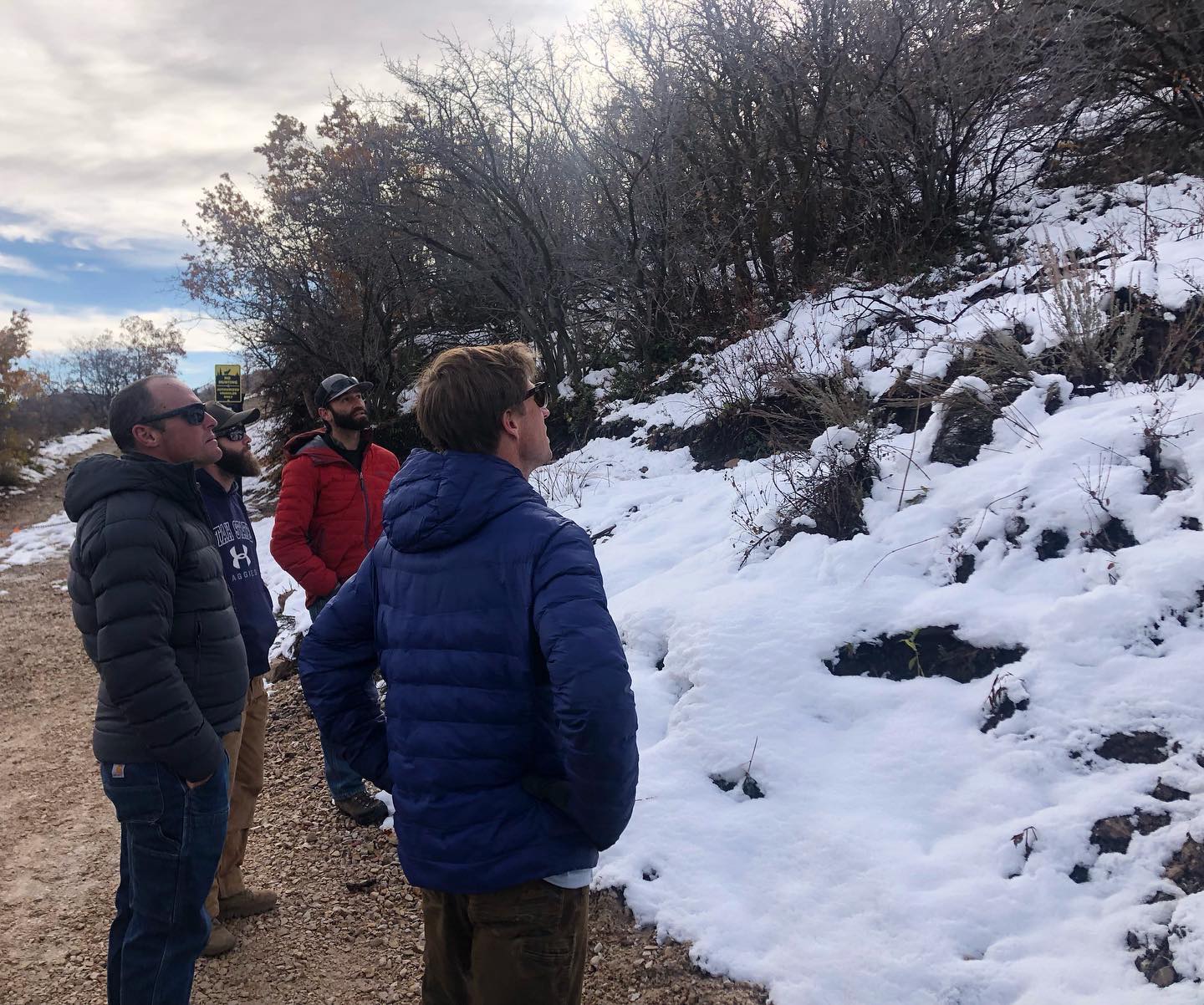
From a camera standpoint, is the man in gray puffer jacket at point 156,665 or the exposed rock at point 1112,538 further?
the exposed rock at point 1112,538

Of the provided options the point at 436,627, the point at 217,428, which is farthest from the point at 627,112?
the point at 436,627

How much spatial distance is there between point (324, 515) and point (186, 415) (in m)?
1.66

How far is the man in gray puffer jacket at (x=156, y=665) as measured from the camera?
7.17 ft

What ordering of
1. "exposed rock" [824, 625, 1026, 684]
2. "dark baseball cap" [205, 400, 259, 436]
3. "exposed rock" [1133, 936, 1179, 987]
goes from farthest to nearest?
"exposed rock" [824, 625, 1026, 684]
"dark baseball cap" [205, 400, 259, 436]
"exposed rock" [1133, 936, 1179, 987]

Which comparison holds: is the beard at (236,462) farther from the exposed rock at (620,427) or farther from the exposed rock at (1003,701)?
the exposed rock at (620,427)

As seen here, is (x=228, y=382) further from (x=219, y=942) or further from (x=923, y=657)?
(x=923, y=657)

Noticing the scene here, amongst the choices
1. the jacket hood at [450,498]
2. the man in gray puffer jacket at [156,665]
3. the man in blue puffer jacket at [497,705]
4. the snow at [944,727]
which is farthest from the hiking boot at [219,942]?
the jacket hood at [450,498]

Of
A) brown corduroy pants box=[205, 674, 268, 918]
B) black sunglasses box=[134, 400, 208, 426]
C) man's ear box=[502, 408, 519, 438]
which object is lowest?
brown corduroy pants box=[205, 674, 268, 918]

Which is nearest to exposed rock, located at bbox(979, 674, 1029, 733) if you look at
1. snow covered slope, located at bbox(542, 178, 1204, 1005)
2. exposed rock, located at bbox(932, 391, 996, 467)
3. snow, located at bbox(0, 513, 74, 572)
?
snow covered slope, located at bbox(542, 178, 1204, 1005)

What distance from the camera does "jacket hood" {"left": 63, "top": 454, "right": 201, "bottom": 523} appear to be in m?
2.28

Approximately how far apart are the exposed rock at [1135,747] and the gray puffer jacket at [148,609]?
3.02m

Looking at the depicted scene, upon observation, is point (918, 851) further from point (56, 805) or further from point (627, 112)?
point (627, 112)

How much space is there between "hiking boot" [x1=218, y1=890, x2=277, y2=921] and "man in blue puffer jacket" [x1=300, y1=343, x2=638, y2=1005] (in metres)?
2.09

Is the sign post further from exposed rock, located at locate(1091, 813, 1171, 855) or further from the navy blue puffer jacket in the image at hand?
exposed rock, located at locate(1091, 813, 1171, 855)
